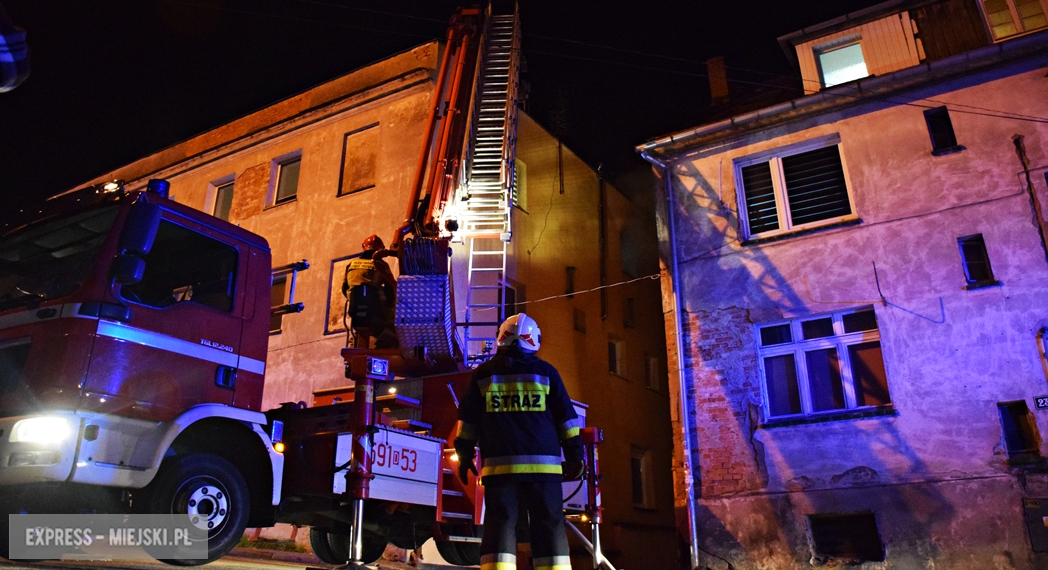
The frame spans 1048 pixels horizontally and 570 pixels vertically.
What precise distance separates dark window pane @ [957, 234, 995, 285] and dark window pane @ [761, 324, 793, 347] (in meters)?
2.37

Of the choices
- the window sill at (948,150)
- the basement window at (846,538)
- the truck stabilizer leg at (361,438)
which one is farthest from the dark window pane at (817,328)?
the truck stabilizer leg at (361,438)

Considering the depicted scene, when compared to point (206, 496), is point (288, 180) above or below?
above

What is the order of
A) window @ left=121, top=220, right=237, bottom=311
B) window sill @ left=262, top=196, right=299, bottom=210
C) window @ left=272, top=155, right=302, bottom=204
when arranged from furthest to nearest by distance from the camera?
window @ left=272, top=155, right=302, bottom=204 → window sill @ left=262, top=196, right=299, bottom=210 → window @ left=121, top=220, right=237, bottom=311

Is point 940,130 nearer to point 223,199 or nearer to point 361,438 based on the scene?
point 361,438

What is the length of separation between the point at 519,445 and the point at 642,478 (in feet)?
44.6

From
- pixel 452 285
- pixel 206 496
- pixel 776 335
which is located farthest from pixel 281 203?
pixel 206 496

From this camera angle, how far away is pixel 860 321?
10156mm

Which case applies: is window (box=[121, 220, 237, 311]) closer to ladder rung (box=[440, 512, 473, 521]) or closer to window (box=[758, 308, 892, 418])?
ladder rung (box=[440, 512, 473, 521])

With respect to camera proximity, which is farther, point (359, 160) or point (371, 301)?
point (359, 160)

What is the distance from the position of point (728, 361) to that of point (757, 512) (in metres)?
2.18

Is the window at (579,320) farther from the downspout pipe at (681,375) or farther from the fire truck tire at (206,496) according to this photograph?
the fire truck tire at (206,496)

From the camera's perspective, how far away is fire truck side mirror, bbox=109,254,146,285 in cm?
486

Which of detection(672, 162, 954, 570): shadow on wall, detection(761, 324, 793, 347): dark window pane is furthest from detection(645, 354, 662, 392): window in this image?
detection(761, 324, 793, 347): dark window pane

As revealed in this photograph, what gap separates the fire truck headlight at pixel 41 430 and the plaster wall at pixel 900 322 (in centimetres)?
816
